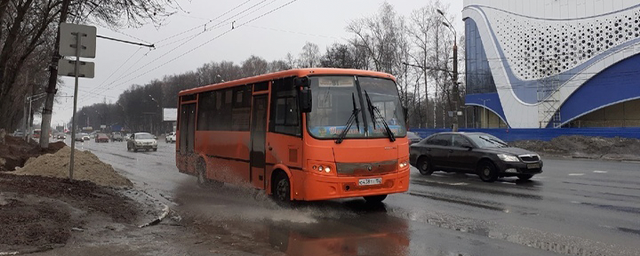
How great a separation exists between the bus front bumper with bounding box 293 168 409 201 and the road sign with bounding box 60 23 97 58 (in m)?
5.24

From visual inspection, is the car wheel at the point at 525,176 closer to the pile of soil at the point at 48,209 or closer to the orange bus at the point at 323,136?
the orange bus at the point at 323,136

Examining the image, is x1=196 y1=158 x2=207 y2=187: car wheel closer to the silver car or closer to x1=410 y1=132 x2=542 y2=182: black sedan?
x1=410 y1=132 x2=542 y2=182: black sedan

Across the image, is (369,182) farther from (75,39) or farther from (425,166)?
(425,166)

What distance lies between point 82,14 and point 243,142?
1330 centimetres

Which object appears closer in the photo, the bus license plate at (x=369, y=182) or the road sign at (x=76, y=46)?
the bus license plate at (x=369, y=182)

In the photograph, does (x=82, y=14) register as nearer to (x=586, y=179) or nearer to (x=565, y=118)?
(x=586, y=179)

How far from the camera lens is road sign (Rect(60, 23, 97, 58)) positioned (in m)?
9.60

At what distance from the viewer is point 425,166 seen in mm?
16781

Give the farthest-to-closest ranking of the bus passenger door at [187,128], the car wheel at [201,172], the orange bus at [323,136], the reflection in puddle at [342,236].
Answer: the bus passenger door at [187,128], the car wheel at [201,172], the orange bus at [323,136], the reflection in puddle at [342,236]

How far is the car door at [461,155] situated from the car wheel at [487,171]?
0.90ft

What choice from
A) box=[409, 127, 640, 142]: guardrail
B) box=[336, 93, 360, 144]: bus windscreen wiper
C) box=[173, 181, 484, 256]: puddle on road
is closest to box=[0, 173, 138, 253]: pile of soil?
box=[173, 181, 484, 256]: puddle on road

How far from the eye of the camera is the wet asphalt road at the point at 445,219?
633cm

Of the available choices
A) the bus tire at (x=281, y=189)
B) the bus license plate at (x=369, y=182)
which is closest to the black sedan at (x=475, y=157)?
the bus license plate at (x=369, y=182)

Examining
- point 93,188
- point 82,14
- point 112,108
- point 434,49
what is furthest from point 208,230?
point 112,108
